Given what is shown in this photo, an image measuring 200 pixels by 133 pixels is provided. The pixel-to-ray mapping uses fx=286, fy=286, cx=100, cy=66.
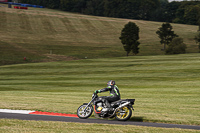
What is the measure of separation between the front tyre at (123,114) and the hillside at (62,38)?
5275 cm

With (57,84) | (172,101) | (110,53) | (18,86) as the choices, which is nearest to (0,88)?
(18,86)

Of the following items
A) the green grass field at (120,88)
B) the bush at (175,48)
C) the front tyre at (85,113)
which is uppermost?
the bush at (175,48)

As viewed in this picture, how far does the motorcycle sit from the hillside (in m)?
51.5

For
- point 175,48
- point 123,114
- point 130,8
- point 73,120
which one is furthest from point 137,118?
point 130,8

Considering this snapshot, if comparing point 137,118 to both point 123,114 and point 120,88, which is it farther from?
point 120,88

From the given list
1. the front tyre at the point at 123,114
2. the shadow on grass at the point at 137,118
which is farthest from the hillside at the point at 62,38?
the front tyre at the point at 123,114

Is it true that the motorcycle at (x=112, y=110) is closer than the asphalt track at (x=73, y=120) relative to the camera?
A: No

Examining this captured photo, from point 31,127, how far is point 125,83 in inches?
863

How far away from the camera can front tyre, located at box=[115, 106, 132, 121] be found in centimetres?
1412

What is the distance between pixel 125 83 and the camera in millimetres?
33469

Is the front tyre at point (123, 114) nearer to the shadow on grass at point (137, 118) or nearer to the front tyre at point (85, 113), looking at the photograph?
the shadow on grass at point (137, 118)

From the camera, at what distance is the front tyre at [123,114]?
46.3 ft

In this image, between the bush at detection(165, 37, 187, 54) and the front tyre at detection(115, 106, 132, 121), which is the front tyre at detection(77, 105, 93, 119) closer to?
the front tyre at detection(115, 106, 132, 121)

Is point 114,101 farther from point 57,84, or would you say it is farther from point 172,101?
point 57,84
